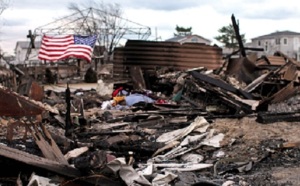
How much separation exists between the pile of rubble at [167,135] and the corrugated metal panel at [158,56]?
2.87 metres

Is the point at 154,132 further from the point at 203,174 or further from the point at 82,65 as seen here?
the point at 82,65

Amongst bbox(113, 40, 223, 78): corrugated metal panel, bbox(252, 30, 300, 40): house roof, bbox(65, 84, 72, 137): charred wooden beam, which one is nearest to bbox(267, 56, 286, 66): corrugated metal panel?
bbox(113, 40, 223, 78): corrugated metal panel

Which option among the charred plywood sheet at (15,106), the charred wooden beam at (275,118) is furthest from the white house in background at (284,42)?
the charred plywood sheet at (15,106)

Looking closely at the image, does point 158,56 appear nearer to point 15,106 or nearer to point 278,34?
point 15,106

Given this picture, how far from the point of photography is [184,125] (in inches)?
395

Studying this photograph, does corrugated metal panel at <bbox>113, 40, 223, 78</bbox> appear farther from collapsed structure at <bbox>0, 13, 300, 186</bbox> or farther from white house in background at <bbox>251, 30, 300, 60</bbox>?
white house in background at <bbox>251, 30, 300, 60</bbox>

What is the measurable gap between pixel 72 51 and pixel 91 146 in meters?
15.1

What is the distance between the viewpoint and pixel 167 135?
9.10 metres

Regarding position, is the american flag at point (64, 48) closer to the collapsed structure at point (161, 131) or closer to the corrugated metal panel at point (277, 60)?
the collapsed structure at point (161, 131)

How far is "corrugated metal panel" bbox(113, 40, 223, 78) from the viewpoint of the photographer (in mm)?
18750

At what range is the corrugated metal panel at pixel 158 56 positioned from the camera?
18750 mm

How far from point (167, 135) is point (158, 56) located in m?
9.96

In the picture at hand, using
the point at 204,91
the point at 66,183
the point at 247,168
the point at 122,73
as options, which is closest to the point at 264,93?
the point at 204,91

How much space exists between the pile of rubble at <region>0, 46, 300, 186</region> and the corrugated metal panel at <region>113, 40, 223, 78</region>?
2.87 meters
